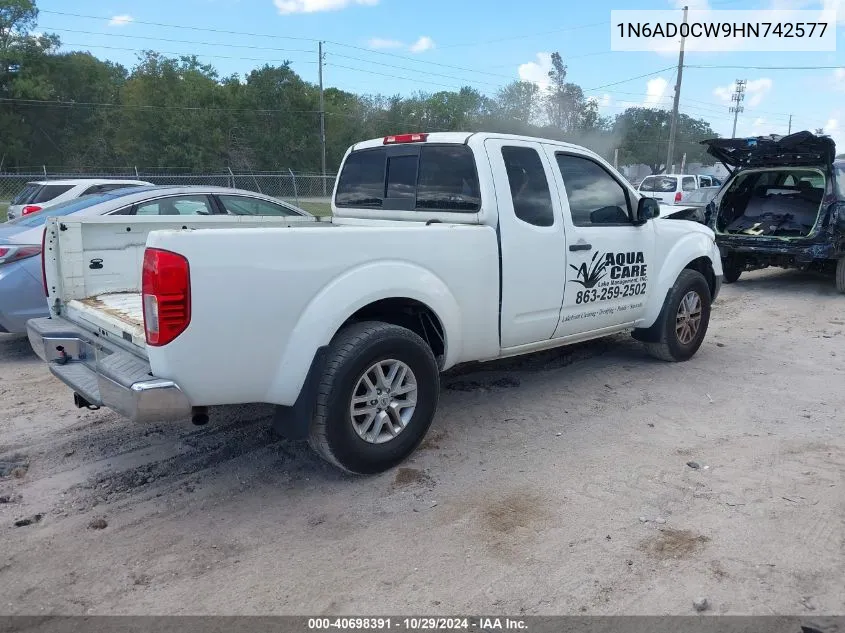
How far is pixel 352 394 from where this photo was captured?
146 inches

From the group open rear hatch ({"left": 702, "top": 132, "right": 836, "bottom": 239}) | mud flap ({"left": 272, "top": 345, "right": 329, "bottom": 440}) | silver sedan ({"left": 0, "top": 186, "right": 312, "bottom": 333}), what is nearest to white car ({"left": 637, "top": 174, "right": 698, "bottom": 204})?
open rear hatch ({"left": 702, "top": 132, "right": 836, "bottom": 239})

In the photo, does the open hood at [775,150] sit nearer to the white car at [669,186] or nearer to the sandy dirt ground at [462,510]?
the sandy dirt ground at [462,510]

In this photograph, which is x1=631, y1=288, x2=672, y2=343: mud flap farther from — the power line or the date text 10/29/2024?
the power line

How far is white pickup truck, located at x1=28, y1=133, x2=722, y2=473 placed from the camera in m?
3.23

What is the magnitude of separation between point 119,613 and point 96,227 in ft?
8.72

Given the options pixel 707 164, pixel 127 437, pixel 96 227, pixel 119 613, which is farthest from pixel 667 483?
A: pixel 707 164

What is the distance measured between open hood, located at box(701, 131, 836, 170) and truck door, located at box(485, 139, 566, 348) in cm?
624

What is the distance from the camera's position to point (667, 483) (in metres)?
3.93

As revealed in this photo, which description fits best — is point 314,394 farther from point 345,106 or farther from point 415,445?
point 345,106

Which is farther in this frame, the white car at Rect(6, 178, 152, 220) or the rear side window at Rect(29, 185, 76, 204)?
the rear side window at Rect(29, 185, 76, 204)

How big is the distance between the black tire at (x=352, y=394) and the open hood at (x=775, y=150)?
305 inches

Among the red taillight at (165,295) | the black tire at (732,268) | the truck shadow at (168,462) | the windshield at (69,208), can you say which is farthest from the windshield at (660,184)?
the red taillight at (165,295)

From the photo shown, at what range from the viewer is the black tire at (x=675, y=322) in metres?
6.04

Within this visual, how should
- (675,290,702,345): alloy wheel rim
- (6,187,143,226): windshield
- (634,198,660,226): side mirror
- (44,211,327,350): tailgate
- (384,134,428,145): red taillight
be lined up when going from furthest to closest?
(6,187,143,226): windshield
(675,290,702,345): alloy wheel rim
(634,198,660,226): side mirror
(384,134,428,145): red taillight
(44,211,327,350): tailgate
